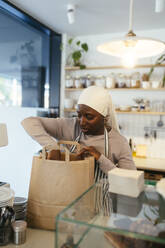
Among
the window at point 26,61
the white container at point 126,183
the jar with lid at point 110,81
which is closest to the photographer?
the white container at point 126,183

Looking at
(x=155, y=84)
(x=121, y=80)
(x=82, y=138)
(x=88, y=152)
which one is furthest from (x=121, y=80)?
(x=88, y=152)

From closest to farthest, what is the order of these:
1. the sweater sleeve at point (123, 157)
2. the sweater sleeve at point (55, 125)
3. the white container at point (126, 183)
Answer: the white container at point (126, 183)
the sweater sleeve at point (123, 157)
the sweater sleeve at point (55, 125)

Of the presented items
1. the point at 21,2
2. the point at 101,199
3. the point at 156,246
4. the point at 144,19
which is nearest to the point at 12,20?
the point at 21,2

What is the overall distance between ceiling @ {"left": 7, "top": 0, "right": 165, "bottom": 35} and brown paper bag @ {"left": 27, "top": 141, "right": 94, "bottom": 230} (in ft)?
6.86

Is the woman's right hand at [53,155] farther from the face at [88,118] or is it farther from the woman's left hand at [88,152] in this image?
the face at [88,118]

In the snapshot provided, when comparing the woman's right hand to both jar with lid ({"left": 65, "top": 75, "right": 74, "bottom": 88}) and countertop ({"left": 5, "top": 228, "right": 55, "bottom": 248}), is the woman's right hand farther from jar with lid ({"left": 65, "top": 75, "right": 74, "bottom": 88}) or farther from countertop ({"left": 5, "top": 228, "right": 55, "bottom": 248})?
jar with lid ({"left": 65, "top": 75, "right": 74, "bottom": 88})

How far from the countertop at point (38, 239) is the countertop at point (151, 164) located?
82.6 inches

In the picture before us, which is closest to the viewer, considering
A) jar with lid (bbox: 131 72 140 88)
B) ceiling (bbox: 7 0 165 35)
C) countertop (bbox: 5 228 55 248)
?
countertop (bbox: 5 228 55 248)

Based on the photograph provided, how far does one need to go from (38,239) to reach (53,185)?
0.79 ft

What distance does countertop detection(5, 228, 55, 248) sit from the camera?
40.6 inches

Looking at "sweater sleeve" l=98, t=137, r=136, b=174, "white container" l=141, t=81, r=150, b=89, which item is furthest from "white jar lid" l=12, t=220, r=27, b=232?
"white container" l=141, t=81, r=150, b=89

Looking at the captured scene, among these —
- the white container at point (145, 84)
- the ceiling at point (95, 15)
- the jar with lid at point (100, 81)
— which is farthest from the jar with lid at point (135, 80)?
the ceiling at point (95, 15)

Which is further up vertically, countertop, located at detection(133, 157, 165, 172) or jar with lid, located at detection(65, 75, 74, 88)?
jar with lid, located at detection(65, 75, 74, 88)

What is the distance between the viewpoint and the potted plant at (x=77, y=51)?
3.72 m
